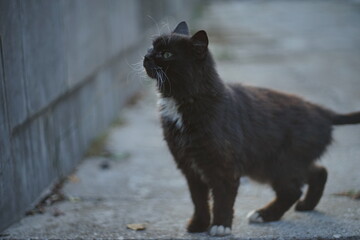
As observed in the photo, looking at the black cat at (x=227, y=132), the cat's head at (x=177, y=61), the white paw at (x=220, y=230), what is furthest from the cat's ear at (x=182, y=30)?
the white paw at (x=220, y=230)

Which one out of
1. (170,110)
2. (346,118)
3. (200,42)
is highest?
(200,42)

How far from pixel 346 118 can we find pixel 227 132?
109 cm

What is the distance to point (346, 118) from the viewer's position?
388 cm

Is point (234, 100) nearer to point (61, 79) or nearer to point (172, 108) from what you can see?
point (172, 108)

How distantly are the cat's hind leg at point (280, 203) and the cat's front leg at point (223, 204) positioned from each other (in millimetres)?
347

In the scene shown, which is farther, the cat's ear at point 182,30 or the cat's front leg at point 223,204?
the cat's ear at point 182,30

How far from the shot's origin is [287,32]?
42.3 ft

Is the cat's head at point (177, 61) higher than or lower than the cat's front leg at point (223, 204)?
higher

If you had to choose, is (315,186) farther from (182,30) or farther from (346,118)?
(182,30)

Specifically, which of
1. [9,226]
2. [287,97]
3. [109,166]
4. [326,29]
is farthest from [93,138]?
[326,29]

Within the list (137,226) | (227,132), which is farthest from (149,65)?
(137,226)

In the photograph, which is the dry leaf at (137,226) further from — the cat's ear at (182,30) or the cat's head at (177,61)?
the cat's ear at (182,30)

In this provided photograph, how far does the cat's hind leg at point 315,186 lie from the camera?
3881 mm

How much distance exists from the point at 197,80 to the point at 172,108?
283 mm
